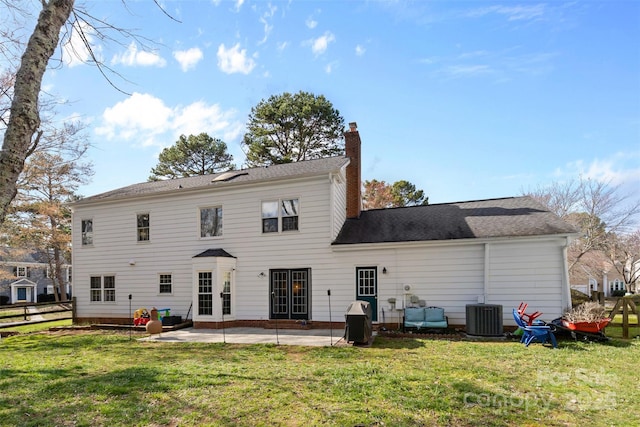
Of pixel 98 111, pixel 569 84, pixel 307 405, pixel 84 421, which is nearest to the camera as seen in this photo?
pixel 84 421

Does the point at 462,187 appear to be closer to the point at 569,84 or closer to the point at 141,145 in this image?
the point at 569,84

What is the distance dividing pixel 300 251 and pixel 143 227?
7.73 m

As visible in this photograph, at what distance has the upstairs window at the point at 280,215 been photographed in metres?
14.0

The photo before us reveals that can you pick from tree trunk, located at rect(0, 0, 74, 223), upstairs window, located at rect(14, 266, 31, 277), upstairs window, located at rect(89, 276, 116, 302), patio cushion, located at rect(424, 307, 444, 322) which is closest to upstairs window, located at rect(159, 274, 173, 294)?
upstairs window, located at rect(89, 276, 116, 302)

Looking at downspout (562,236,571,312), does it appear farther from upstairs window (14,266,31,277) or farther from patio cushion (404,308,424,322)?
upstairs window (14,266,31,277)

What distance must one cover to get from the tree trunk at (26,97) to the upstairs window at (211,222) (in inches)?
490

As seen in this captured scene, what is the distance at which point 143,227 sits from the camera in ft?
53.7

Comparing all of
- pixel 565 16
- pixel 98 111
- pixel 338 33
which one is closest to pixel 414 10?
pixel 338 33

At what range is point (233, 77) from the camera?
1174 centimetres

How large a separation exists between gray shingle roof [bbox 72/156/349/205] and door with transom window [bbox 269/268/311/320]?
3722mm

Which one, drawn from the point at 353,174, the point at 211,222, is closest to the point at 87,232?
the point at 211,222

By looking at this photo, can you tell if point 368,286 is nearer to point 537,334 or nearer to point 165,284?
point 537,334

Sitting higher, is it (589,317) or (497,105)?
(497,105)

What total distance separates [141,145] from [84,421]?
10.2 m
